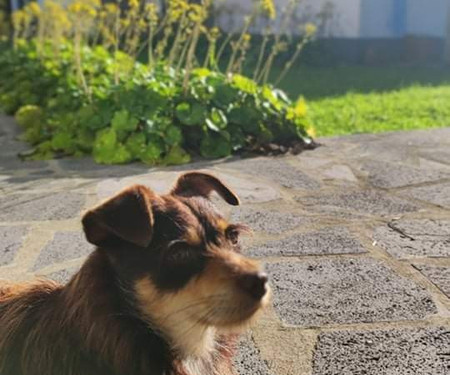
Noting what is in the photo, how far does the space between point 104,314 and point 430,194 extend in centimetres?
397

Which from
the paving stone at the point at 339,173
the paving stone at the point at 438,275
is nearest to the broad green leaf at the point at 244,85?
the paving stone at the point at 339,173

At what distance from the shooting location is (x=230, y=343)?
8.93 ft

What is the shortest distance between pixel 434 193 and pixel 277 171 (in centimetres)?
148

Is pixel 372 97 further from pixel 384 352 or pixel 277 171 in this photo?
pixel 384 352

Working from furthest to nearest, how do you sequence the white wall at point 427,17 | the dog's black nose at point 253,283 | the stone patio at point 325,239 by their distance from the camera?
1. the white wall at point 427,17
2. the stone patio at point 325,239
3. the dog's black nose at point 253,283

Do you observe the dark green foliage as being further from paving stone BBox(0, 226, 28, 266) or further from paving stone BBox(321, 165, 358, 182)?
paving stone BBox(0, 226, 28, 266)

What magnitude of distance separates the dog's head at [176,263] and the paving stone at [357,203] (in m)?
2.99

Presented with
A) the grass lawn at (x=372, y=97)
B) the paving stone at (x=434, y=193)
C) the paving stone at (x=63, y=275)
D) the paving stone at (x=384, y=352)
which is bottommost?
the grass lawn at (x=372, y=97)

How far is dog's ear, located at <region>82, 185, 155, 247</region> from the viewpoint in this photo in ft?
7.60

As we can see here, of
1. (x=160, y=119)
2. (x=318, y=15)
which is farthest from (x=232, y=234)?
(x=318, y=15)

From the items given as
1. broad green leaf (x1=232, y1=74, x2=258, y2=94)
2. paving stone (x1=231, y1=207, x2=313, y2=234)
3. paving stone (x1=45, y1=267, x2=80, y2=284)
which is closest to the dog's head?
paving stone (x1=45, y1=267, x2=80, y2=284)

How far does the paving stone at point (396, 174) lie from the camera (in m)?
6.18

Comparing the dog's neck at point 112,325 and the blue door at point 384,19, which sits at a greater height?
the dog's neck at point 112,325

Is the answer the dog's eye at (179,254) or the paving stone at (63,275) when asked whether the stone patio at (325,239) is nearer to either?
the paving stone at (63,275)
